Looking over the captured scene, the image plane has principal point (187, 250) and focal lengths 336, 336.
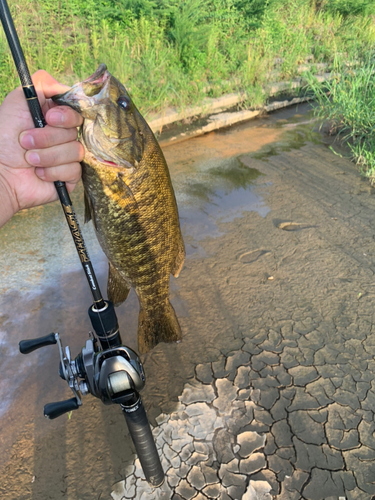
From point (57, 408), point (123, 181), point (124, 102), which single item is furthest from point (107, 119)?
point (57, 408)

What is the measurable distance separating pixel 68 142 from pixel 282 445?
1985 mm

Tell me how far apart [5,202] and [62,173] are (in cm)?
36

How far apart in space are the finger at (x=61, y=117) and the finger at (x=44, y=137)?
0.03 metres

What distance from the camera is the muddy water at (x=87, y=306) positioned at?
2.00 meters

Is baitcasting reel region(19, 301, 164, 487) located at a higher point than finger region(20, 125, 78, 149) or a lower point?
lower

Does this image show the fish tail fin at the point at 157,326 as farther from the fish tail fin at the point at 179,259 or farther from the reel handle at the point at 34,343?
the reel handle at the point at 34,343

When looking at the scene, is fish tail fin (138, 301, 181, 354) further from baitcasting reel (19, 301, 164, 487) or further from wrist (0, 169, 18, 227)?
wrist (0, 169, 18, 227)

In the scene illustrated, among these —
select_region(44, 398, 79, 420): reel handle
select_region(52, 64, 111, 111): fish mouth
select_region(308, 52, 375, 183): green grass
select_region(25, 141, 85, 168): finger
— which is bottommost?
select_region(308, 52, 375, 183): green grass

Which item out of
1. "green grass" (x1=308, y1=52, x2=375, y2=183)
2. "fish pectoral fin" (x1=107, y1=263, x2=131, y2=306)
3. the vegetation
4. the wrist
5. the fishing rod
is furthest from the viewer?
the vegetation

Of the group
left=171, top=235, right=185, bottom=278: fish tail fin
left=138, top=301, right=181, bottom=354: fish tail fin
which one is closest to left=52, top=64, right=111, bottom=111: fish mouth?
left=171, top=235, right=185, bottom=278: fish tail fin

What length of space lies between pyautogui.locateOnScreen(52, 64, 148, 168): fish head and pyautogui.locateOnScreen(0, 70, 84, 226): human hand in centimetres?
5

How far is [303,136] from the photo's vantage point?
625 centimetres

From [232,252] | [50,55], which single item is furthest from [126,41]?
[232,252]

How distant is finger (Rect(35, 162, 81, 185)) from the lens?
4.40ft
